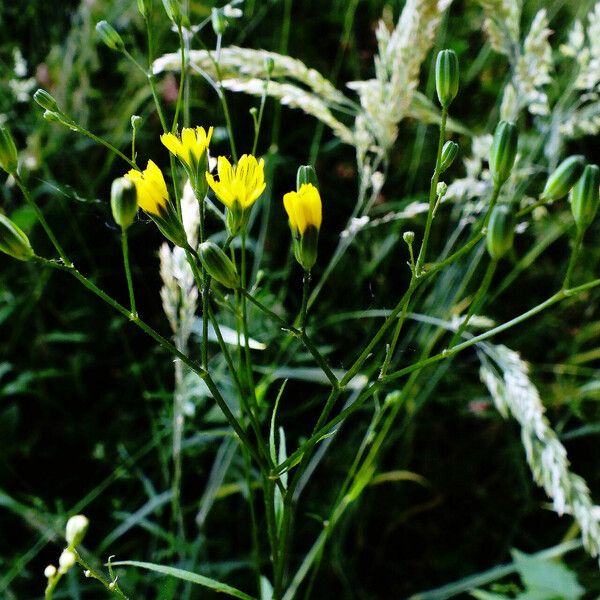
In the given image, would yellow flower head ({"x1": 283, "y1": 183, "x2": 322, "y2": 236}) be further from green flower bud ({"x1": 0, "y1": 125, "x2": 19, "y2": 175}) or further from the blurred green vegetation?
the blurred green vegetation

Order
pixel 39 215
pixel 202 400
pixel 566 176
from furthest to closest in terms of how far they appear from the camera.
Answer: pixel 202 400
pixel 566 176
pixel 39 215

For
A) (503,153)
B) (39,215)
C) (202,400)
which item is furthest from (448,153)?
(202,400)

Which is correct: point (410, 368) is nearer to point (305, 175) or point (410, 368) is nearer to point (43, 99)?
point (305, 175)

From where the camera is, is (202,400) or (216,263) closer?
(216,263)

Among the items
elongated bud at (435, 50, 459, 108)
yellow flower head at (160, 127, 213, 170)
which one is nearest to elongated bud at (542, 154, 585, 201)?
elongated bud at (435, 50, 459, 108)

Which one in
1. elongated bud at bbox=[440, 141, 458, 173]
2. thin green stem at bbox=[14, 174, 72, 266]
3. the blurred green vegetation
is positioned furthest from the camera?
the blurred green vegetation

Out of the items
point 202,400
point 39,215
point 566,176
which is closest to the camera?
point 39,215
